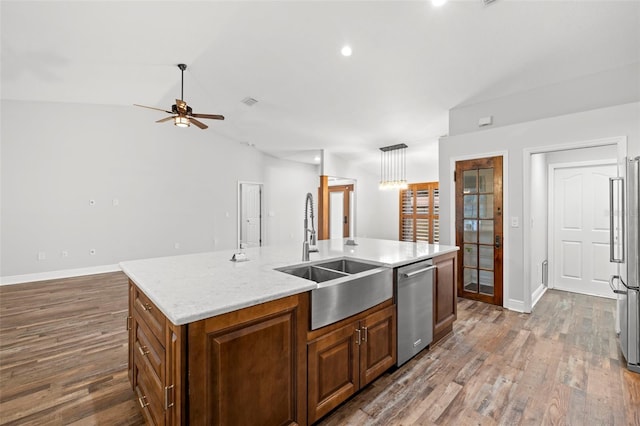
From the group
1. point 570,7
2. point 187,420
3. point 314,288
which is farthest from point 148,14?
point 570,7

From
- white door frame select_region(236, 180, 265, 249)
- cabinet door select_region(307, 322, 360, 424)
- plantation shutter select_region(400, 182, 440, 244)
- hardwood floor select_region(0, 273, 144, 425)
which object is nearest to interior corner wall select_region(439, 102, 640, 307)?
cabinet door select_region(307, 322, 360, 424)

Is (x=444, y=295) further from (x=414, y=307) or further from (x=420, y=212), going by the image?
(x=420, y=212)

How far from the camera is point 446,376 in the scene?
2211 mm

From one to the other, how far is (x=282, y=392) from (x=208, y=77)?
13.7 feet

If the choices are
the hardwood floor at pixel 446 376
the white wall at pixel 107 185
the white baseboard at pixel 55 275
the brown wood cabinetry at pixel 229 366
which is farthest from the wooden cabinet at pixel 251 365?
the white baseboard at pixel 55 275

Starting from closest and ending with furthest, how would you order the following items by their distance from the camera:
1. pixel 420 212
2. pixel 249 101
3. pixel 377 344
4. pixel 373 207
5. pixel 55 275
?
pixel 377 344 → pixel 249 101 → pixel 55 275 → pixel 420 212 → pixel 373 207

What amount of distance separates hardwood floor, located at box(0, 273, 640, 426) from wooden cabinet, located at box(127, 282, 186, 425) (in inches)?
16.3

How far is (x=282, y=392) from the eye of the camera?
143 centimetres

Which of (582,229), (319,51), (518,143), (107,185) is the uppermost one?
(319,51)

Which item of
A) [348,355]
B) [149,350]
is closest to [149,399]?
[149,350]

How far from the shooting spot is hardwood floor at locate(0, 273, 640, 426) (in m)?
1.80

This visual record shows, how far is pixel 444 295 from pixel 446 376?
2.44ft

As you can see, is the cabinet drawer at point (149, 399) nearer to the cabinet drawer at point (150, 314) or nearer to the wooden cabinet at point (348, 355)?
the cabinet drawer at point (150, 314)

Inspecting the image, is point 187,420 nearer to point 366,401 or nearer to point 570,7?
point 366,401
